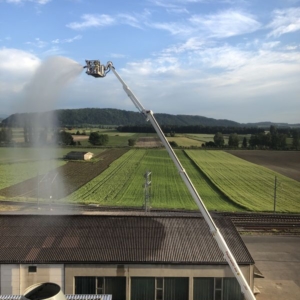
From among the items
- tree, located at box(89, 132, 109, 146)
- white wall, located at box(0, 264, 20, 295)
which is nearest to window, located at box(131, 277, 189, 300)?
white wall, located at box(0, 264, 20, 295)

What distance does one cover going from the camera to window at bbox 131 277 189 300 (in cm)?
1644

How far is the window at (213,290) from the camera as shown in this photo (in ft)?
53.8

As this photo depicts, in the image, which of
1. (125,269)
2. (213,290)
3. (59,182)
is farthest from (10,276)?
(59,182)

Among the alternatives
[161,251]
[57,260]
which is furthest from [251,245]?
[57,260]

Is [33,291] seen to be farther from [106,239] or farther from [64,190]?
[64,190]

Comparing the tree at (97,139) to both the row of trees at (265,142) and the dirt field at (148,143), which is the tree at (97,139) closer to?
the dirt field at (148,143)

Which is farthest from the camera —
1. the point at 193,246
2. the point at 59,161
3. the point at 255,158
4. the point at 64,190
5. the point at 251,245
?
the point at 255,158

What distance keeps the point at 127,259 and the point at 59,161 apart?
59.7 meters

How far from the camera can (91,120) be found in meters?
176

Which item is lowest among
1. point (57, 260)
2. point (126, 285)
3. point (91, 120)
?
point (126, 285)

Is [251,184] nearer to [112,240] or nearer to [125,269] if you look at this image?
[112,240]

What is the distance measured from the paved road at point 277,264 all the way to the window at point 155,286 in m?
5.06

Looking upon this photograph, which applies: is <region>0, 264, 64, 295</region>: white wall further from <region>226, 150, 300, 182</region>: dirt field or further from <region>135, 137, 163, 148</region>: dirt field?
<region>135, 137, 163, 148</region>: dirt field

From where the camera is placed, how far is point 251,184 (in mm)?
57969
